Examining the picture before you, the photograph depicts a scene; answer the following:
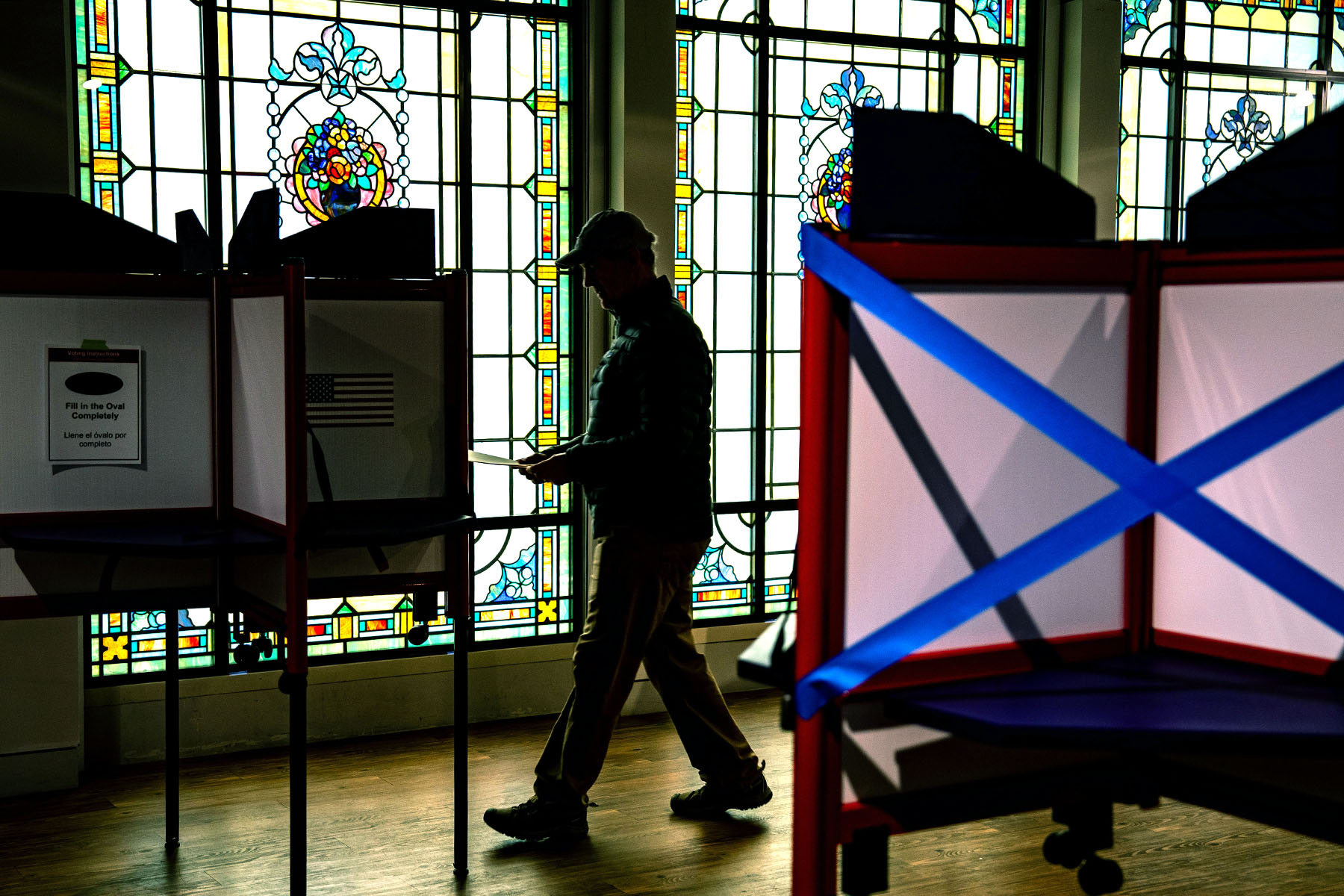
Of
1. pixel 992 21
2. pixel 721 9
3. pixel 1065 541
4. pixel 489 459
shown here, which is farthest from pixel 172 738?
pixel 992 21

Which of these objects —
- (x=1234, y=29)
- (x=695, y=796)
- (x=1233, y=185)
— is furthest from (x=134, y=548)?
(x=1234, y=29)

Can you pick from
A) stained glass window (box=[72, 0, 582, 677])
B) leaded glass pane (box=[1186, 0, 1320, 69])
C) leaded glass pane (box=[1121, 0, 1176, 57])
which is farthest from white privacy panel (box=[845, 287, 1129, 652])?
leaded glass pane (box=[1186, 0, 1320, 69])

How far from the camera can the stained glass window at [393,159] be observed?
416 centimetres

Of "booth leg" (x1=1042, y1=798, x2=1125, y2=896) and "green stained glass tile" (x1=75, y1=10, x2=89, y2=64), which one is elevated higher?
"green stained glass tile" (x1=75, y1=10, x2=89, y2=64)

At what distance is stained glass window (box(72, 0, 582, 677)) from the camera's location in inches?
164

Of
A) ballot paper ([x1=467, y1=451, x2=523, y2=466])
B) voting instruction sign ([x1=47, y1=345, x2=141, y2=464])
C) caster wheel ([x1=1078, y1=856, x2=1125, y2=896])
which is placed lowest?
caster wheel ([x1=1078, y1=856, x2=1125, y2=896])

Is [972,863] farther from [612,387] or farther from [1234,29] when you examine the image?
[1234,29]

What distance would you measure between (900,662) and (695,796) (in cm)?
233

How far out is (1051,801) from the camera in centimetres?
157

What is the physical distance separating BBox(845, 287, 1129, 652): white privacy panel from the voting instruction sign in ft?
7.39

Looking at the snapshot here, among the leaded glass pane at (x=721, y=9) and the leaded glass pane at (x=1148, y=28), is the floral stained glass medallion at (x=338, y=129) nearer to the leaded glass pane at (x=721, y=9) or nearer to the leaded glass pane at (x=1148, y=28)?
the leaded glass pane at (x=721, y=9)

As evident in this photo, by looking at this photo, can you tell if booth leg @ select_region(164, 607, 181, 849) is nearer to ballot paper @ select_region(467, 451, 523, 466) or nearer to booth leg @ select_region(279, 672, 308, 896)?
booth leg @ select_region(279, 672, 308, 896)

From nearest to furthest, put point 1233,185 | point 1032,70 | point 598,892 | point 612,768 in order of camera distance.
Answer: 1. point 1233,185
2. point 598,892
3. point 612,768
4. point 1032,70

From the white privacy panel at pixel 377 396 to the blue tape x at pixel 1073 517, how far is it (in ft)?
6.34
